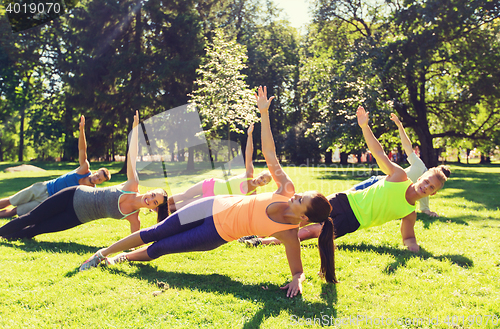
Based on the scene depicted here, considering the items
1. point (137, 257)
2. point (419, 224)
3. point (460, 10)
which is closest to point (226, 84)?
point (460, 10)

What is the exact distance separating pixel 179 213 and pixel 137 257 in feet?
3.24

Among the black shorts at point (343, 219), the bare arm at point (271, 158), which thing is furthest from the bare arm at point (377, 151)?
the bare arm at point (271, 158)

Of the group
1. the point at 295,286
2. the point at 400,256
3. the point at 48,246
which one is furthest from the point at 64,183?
the point at 400,256

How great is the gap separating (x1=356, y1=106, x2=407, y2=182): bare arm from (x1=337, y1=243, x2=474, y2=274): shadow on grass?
1150 mm

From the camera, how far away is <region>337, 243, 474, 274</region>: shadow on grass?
4727 millimetres

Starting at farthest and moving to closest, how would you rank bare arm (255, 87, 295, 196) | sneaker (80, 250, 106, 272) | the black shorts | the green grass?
the black shorts
sneaker (80, 250, 106, 272)
bare arm (255, 87, 295, 196)
the green grass

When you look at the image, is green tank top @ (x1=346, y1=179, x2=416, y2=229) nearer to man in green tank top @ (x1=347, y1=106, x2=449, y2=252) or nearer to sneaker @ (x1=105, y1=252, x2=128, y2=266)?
man in green tank top @ (x1=347, y1=106, x2=449, y2=252)

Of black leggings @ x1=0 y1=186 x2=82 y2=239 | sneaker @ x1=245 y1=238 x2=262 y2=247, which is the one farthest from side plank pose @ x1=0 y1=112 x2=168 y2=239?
sneaker @ x1=245 y1=238 x2=262 y2=247

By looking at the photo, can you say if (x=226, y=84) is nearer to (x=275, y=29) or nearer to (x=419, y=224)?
(x=419, y=224)

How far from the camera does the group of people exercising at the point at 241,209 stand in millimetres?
3902

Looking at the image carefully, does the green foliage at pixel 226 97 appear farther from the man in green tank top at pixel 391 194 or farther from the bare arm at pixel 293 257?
the bare arm at pixel 293 257

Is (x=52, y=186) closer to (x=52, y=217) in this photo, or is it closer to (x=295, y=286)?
(x=52, y=217)

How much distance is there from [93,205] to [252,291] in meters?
3.00

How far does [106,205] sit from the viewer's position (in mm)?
5348
